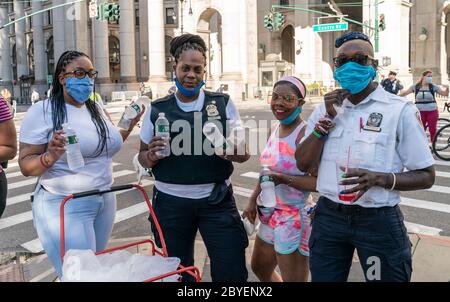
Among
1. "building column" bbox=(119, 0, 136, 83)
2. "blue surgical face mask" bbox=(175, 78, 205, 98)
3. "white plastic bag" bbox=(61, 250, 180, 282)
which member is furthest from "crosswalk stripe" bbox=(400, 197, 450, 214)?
"building column" bbox=(119, 0, 136, 83)

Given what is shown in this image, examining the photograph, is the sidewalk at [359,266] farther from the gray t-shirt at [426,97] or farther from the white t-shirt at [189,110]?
the gray t-shirt at [426,97]

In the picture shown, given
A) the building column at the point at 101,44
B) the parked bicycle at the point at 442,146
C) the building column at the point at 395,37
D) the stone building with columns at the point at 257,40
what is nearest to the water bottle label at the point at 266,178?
the parked bicycle at the point at 442,146

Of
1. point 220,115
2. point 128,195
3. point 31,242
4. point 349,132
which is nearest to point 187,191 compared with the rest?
point 220,115

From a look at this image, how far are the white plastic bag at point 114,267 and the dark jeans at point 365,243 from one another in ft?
3.04

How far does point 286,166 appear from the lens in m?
3.76

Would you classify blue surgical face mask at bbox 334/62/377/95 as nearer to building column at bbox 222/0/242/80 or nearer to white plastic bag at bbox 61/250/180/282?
white plastic bag at bbox 61/250/180/282

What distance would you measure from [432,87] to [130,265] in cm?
1174

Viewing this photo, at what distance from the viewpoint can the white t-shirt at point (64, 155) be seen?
342 cm

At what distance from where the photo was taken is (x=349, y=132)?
2898 mm

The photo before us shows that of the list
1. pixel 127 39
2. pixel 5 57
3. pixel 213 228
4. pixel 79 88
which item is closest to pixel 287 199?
pixel 213 228

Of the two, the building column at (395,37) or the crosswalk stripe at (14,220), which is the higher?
the building column at (395,37)

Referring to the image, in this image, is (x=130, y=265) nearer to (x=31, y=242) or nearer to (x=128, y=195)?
(x=31, y=242)

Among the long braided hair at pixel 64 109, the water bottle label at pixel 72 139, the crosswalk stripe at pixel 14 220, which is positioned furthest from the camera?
the crosswalk stripe at pixel 14 220
